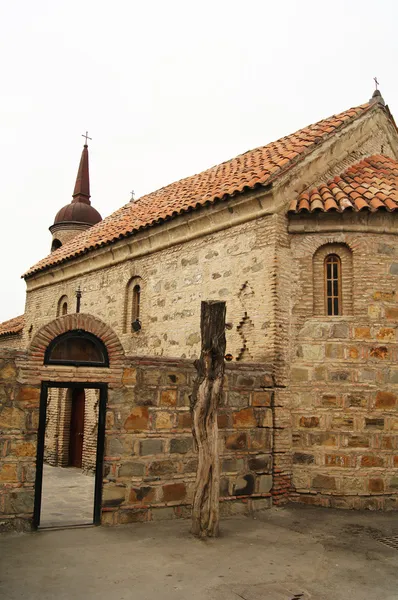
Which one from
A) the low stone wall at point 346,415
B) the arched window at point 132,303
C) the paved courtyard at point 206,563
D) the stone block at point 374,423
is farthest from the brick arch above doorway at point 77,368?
the arched window at point 132,303

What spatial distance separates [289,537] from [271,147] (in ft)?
30.2

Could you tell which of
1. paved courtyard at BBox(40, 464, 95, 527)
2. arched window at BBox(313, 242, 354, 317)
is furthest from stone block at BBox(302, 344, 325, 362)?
paved courtyard at BBox(40, 464, 95, 527)

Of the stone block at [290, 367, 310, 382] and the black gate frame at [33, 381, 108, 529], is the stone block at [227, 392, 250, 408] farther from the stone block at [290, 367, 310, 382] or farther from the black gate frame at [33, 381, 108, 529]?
the black gate frame at [33, 381, 108, 529]

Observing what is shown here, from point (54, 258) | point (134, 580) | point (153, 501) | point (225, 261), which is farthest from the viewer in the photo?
point (54, 258)

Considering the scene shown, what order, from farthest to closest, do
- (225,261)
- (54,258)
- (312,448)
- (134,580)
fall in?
(54,258) < (225,261) < (312,448) < (134,580)

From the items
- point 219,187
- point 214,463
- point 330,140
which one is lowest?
point 214,463

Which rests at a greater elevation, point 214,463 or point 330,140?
point 330,140

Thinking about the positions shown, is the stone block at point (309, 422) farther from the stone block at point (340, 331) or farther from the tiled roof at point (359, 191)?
the tiled roof at point (359, 191)

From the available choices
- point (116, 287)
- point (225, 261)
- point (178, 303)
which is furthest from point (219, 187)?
point (116, 287)

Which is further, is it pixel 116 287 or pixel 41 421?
pixel 116 287

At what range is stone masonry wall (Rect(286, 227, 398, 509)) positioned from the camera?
952 centimetres

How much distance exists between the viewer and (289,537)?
770 centimetres

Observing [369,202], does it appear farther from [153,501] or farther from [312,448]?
[153,501]

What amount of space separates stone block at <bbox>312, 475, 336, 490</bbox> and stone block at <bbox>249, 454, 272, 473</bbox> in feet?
2.85
